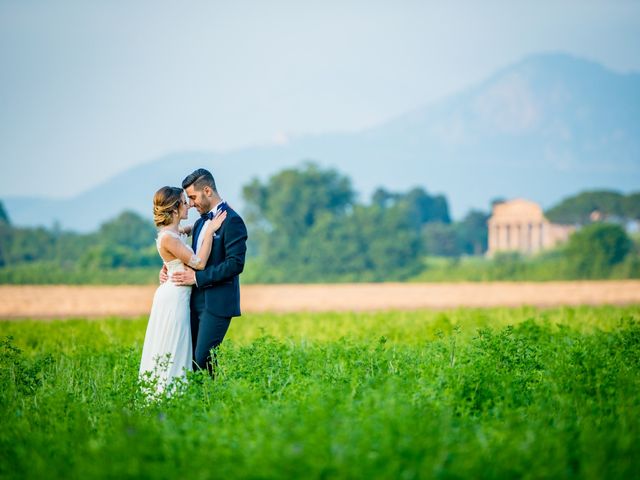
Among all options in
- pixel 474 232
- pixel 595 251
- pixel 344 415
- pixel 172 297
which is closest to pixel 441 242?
pixel 474 232

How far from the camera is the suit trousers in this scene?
8.50 m

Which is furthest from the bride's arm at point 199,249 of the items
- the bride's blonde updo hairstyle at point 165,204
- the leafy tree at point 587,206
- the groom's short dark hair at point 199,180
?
the leafy tree at point 587,206

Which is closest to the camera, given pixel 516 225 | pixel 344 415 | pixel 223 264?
pixel 344 415

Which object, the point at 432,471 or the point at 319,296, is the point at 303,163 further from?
the point at 432,471

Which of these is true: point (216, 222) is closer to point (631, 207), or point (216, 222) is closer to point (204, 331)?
point (204, 331)

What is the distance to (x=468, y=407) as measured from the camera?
7.58m

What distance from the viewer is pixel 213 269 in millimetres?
8266

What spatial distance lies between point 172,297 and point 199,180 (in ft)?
3.83

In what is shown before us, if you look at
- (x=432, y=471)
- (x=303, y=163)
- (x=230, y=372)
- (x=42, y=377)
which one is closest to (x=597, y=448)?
(x=432, y=471)

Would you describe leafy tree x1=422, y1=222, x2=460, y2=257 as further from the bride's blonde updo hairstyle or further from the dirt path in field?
the bride's blonde updo hairstyle

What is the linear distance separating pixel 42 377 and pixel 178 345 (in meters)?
2.28

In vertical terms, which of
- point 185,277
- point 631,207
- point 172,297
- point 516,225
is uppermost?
point 631,207

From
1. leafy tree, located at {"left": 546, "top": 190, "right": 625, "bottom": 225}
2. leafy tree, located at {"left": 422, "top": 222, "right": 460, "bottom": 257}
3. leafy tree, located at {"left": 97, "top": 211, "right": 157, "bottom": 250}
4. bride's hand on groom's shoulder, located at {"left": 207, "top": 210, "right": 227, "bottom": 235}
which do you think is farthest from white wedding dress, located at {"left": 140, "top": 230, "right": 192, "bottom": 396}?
leafy tree, located at {"left": 546, "top": 190, "right": 625, "bottom": 225}

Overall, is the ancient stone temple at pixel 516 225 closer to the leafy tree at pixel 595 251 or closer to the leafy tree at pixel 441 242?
the leafy tree at pixel 441 242
